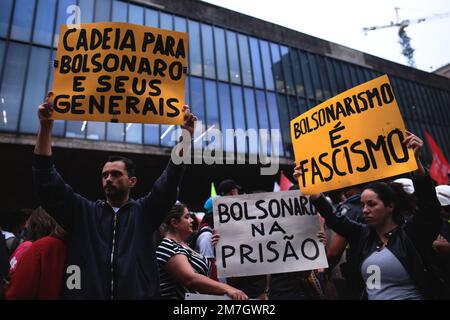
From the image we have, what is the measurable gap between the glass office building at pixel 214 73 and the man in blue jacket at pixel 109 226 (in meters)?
12.2

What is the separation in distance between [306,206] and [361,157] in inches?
27.3

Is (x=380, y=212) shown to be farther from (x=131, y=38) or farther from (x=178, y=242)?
(x=131, y=38)

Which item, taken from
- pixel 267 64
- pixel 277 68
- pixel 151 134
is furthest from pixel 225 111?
pixel 277 68

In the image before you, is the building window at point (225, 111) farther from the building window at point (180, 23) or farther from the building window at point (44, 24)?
the building window at point (44, 24)

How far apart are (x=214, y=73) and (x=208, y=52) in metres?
1.19

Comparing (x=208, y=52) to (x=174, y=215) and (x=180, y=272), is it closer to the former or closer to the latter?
(x=174, y=215)

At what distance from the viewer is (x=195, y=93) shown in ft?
54.9

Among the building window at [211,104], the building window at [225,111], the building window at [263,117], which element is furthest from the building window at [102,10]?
the building window at [263,117]

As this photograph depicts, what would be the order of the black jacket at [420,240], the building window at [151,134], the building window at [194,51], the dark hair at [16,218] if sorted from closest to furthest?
the black jacket at [420,240]
the dark hair at [16,218]
the building window at [151,134]
the building window at [194,51]

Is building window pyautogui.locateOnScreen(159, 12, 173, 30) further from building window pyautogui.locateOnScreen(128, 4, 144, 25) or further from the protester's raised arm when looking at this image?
the protester's raised arm

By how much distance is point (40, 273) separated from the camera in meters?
2.08

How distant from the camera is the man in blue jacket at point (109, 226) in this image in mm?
2125

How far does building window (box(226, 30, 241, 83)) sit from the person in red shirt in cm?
1677

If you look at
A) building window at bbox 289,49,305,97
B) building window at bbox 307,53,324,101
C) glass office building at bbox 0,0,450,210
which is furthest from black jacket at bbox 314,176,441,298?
building window at bbox 307,53,324,101
